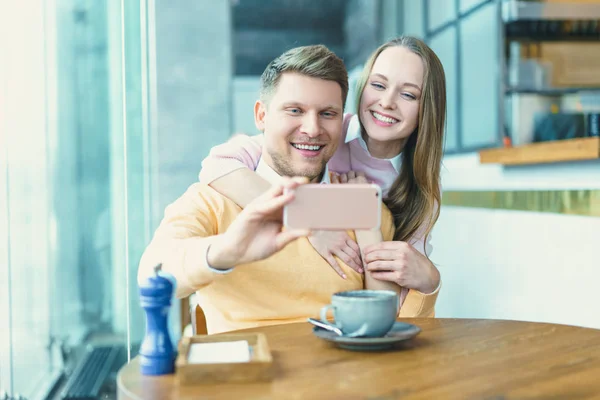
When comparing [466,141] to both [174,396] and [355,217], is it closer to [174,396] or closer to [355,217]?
[355,217]

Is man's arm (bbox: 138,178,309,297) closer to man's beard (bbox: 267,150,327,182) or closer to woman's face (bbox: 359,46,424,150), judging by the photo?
man's beard (bbox: 267,150,327,182)

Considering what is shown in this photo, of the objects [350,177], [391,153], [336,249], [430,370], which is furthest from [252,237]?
[391,153]

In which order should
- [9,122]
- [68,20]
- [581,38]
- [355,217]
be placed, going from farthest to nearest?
1. [581,38]
2. [68,20]
3. [9,122]
4. [355,217]

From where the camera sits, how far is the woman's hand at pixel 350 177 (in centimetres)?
187

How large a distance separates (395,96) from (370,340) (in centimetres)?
93

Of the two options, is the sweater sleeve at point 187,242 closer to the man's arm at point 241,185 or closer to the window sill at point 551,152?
the man's arm at point 241,185

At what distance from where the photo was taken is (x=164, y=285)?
1.02 m

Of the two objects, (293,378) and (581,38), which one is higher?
(581,38)

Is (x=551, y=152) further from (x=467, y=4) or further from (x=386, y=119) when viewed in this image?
(x=467, y=4)

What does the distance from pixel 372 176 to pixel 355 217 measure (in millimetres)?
855

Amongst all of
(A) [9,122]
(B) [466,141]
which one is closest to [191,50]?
(B) [466,141]

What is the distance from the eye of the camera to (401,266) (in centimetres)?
155

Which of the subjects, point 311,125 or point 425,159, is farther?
point 425,159

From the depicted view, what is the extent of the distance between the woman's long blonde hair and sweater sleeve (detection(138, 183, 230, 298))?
1.73 feet
